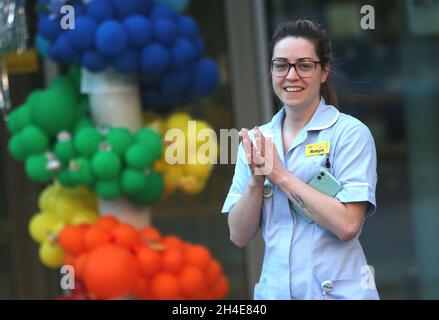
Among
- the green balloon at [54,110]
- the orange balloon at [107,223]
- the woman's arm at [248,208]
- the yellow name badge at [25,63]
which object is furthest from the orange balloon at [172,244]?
the woman's arm at [248,208]

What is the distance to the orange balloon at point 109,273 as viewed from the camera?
130 inches

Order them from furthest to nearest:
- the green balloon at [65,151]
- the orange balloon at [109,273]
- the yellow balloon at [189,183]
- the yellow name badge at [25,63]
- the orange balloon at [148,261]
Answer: the yellow name badge at [25,63] < the yellow balloon at [189,183] < the green balloon at [65,151] < the orange balloon at [148,261] < the orange balloon at [109,273]

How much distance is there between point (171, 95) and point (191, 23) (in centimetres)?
33

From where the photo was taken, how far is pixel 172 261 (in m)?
3.47

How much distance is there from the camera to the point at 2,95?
12.6 feet

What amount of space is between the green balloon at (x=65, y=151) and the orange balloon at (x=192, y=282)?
2.20ft

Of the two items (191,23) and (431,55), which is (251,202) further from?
(431,55)

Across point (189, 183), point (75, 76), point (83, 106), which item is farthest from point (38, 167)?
point (189, 183)

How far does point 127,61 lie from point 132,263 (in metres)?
0.83

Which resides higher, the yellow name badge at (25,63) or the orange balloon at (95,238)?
the yellow name badge at (25,63)

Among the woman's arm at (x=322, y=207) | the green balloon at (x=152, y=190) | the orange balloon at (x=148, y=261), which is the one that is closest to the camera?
the woman's arm at (x=322, y=207)

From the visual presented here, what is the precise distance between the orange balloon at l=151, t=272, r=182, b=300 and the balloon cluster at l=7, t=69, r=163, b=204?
377 mm

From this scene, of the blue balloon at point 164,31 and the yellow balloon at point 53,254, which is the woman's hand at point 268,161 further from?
the yellow balloon at point 53,254

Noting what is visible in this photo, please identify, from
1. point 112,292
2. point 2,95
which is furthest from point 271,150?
point 2,95
